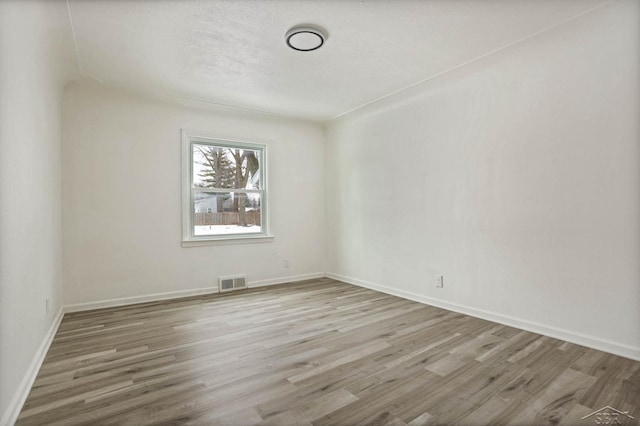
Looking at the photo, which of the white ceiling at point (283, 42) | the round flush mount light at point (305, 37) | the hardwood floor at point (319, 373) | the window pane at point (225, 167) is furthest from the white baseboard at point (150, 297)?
the round flush mount light at point (305, 37)

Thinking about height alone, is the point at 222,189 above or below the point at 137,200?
above

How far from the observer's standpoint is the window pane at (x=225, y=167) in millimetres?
4594

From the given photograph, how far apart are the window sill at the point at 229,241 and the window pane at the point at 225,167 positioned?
74 cm

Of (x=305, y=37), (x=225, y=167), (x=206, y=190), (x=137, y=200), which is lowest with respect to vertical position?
(x=137, y=200)

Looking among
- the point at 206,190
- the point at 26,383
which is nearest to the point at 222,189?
the point at 206,190

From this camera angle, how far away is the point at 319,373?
2217mm

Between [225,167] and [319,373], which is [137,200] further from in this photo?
[319,373]

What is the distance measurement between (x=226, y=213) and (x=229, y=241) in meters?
0.41

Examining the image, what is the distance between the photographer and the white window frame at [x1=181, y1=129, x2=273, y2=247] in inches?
173

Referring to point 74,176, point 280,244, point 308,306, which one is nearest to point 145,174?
point 74,176

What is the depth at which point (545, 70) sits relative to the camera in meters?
2.85

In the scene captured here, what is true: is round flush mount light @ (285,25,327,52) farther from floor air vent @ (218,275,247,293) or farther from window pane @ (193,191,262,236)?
floor air vent @ (218,275,247,293)

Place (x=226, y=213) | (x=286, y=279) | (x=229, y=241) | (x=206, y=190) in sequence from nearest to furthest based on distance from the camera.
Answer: (x=206, y=190) < (x=229, y=241) < (x=226, y=213) < (x=286, y=279)

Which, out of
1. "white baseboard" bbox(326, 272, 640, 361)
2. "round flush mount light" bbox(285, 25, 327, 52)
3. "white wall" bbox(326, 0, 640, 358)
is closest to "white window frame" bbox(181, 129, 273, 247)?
"white wall" bbox(326, 0, 640, 358)
